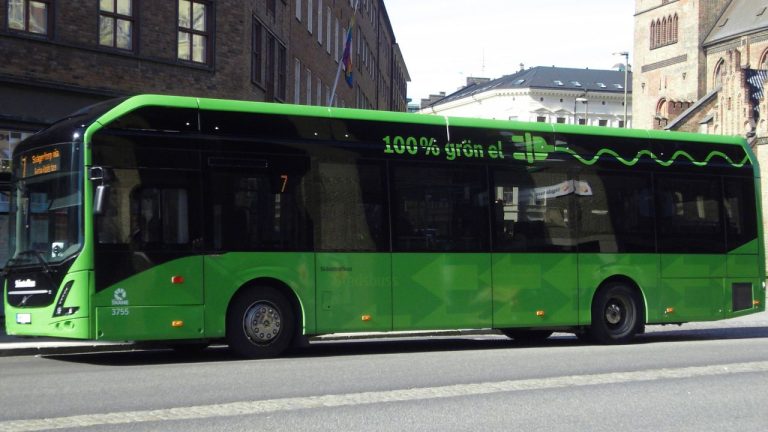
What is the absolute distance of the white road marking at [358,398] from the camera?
26.8 ft

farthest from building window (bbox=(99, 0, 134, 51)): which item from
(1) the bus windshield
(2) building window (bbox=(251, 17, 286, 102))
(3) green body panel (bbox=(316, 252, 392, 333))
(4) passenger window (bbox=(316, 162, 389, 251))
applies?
(3) green body panel (bbox=(316, 252, 392, 333))

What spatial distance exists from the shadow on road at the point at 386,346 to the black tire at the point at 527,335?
0.14 meters

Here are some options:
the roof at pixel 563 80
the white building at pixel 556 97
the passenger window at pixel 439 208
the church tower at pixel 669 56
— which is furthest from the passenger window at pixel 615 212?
the roof at pixel 563 80

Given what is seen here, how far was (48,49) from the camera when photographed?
21.9m

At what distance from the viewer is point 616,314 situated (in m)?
16.6

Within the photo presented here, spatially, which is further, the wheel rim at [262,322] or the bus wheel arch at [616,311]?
the bus wheel arch at [616,311]

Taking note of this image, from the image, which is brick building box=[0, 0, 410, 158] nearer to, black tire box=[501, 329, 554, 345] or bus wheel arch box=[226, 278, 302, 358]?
bus wheel arch box=[226, 278, 302, 358]

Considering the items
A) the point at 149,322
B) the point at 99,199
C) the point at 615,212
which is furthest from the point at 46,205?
the point at 615,212

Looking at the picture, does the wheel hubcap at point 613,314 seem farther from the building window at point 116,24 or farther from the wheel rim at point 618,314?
the building window at point 116,24

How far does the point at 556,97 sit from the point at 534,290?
4204 inches

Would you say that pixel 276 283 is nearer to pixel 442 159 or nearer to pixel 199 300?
pixel 199 300

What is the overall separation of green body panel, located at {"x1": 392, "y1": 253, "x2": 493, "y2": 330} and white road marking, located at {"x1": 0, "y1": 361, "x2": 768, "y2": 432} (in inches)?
133

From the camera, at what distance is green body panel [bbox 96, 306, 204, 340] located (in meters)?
12.2

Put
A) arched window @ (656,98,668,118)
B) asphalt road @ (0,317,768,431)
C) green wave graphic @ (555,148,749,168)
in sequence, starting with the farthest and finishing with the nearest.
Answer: arched window @ (656,98,668,118) < green wave graphic @ (555,148,749,168) < asphalt road @ (0,317,768,431)
